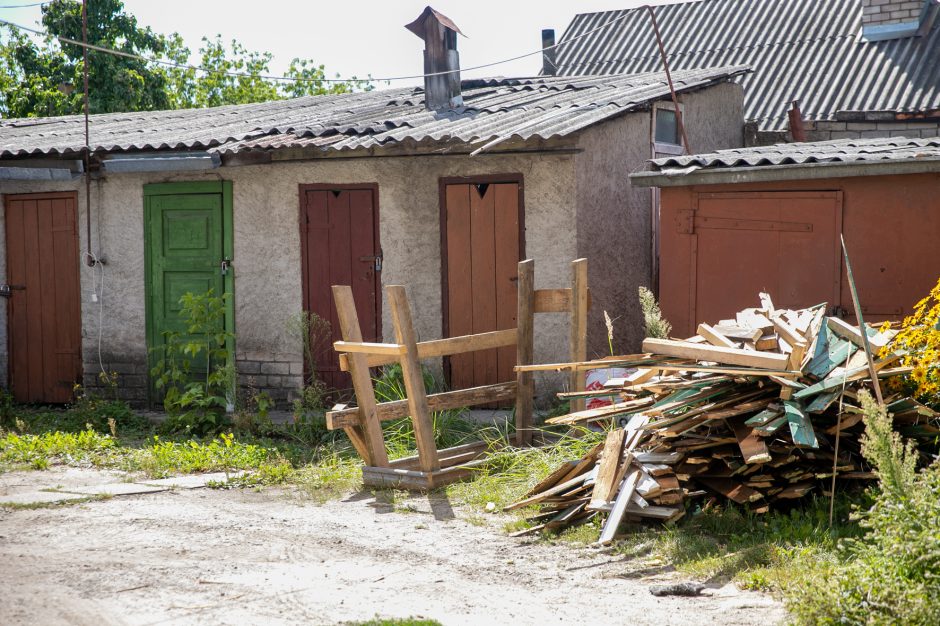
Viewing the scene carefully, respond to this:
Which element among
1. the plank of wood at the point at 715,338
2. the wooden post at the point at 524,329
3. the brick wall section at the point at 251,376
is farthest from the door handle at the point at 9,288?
the plank of wood at the point at 715,338

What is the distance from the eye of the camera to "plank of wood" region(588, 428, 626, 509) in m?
5.62

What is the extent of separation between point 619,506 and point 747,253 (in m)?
3.59

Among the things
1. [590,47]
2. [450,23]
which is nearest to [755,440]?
[450,23]

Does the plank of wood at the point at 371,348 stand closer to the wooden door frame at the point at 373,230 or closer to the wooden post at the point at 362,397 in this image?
the wooden post at the point at 362,397

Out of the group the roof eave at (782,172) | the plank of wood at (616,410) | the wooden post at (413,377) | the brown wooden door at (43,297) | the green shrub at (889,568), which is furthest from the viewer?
the brown wooden door at (43,297)

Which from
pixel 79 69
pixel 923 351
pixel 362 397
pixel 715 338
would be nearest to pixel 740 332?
pixel 715 338

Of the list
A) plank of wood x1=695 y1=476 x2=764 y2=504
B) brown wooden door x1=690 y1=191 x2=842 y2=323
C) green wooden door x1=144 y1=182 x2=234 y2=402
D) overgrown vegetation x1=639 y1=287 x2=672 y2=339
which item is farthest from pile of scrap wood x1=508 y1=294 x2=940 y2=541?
green wooden door x1=144 y1=182 x2=234 y2=402

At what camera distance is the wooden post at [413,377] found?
6789 mm

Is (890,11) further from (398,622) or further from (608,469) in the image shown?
(398,622)

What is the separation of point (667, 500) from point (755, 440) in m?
0.60

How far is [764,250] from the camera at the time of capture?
8328 mm

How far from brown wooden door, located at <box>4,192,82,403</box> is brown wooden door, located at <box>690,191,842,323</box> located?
6.79 m

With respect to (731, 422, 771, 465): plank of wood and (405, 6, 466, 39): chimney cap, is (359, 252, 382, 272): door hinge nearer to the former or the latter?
(405, 6, 466, 39): chimney cap

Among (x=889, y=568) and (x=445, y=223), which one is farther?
(x=445, y=223)
